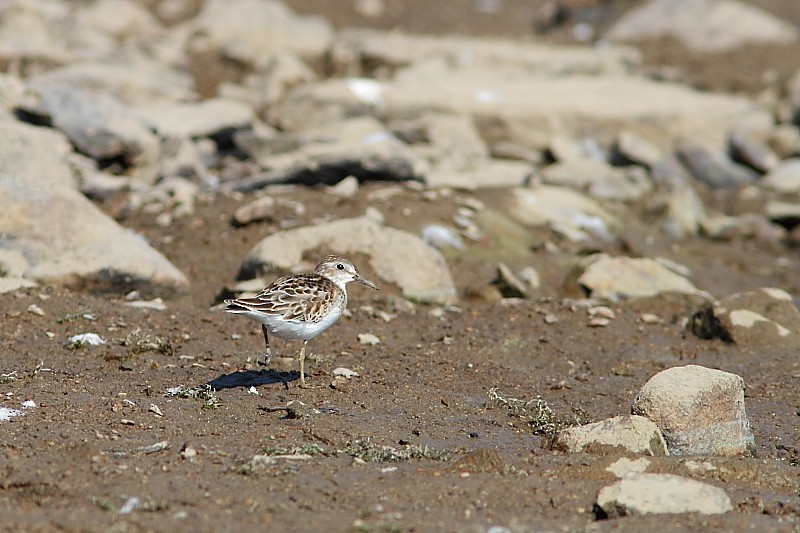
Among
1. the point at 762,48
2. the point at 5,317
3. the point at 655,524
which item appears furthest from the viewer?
the point at 762,48

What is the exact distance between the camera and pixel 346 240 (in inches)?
544

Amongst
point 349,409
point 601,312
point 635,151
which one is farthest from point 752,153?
point 349,409

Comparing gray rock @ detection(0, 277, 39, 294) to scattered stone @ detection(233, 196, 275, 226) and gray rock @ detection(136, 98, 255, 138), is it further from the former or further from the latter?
gray rock @ detection(136, 98, 255, 138)

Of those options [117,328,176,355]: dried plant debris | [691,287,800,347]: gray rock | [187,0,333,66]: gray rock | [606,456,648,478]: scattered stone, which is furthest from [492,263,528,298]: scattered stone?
[187,0,333,66]: gray rock

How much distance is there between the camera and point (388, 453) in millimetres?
8359

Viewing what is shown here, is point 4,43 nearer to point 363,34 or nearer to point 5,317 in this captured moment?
point 363,34

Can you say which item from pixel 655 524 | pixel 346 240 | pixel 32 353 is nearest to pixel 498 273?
pixel 346 240

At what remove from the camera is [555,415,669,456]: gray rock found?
8.30 meters

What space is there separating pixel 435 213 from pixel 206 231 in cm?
325

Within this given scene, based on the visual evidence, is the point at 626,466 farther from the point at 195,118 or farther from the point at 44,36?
the point at 44,36

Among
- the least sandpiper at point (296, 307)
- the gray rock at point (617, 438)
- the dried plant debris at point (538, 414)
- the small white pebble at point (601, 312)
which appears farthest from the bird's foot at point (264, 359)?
the small white pebble at point (601, 312)

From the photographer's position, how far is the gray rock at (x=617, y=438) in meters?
8.30

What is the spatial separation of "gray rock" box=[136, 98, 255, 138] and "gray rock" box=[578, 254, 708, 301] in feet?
26.5

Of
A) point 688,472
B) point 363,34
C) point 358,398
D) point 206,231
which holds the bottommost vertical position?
point 363,34
